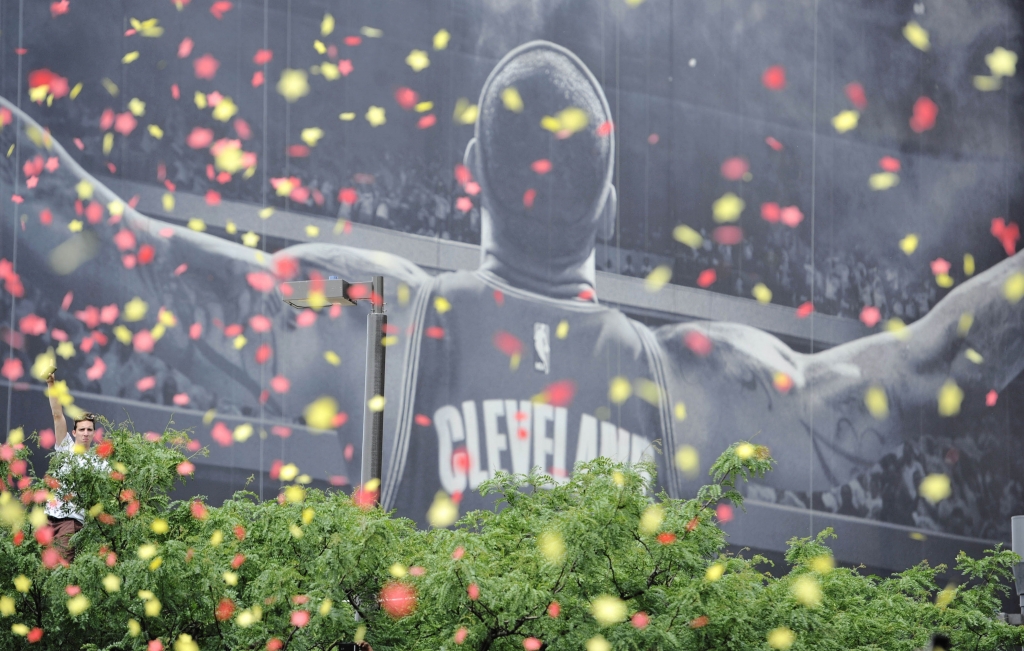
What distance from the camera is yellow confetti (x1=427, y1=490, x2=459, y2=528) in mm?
15516

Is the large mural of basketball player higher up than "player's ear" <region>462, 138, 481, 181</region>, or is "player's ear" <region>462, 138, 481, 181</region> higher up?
"player's ear" <region>462, 138, 481, 181</region>

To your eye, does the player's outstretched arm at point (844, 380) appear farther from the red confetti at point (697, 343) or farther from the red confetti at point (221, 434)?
the red confetti at point (221, 434)

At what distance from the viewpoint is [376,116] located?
1585 cm

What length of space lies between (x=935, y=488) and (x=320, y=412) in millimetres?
9837

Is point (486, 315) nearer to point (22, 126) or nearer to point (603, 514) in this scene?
point (22, 126)

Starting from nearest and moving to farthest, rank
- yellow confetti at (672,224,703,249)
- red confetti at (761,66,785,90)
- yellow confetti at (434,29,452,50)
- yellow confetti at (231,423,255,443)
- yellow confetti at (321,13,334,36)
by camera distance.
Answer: yellow confetti at (231,423,255,443) → yellow confetti at (321,13,334,36) → yellow confetti at (434,29,452,50) → yellow confetti at (672,224,703,249) → red confetti at (761,66,785,90)

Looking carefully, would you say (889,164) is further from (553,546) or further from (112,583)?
(112,583)

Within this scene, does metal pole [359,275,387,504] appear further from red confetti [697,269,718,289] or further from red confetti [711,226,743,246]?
red confetti [711,226,743,246]

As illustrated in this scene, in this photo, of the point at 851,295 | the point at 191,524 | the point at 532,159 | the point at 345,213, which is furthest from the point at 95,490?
the point at 851,295

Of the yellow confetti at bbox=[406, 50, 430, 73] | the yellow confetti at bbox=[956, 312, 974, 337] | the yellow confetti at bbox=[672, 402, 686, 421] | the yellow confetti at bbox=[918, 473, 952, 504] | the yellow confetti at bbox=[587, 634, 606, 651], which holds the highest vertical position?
the yellow confetti at bbox=[406, 50, 430, 73]

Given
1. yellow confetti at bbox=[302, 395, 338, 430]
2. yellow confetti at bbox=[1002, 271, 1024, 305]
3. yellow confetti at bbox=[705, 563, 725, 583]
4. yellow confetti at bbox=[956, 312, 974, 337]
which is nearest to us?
yellow confetti at bbox=[705, 563, 725, 583]

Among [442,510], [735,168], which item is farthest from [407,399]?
[735,168]

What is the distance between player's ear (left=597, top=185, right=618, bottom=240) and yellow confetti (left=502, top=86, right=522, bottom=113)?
174cm

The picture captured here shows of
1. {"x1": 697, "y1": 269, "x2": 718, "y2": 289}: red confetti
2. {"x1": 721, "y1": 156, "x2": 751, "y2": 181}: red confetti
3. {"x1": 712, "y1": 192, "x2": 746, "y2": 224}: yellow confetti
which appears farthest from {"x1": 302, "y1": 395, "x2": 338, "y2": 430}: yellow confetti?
{"x1": 721, "y1": 156, "x2": 751, "y2": 181}: red confetti
